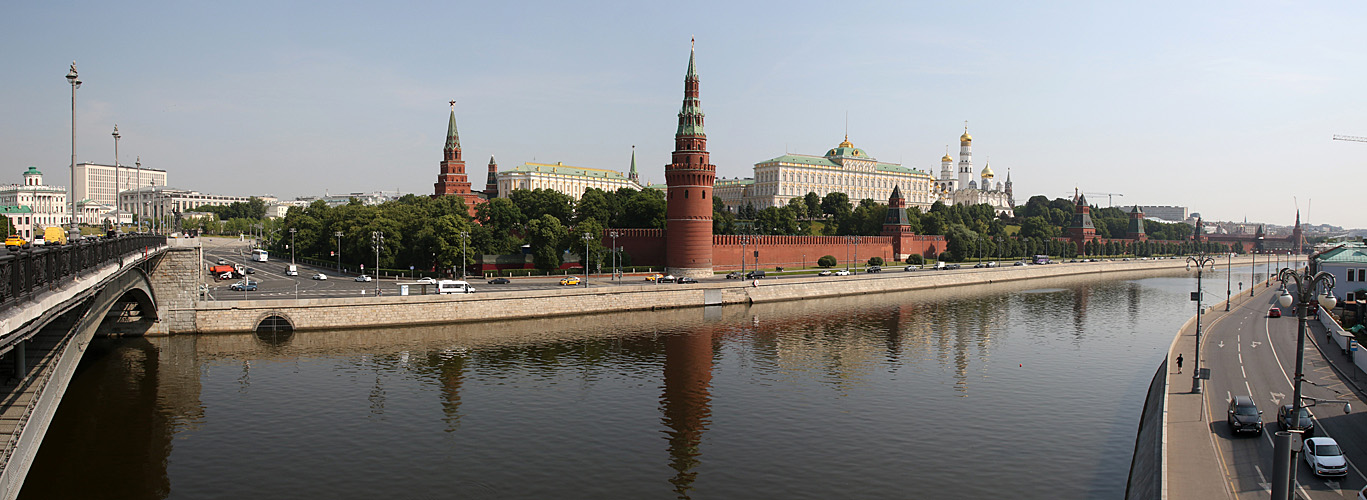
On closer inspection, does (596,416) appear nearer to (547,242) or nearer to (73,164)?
(73,164)

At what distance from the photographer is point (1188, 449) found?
19547 millimetres

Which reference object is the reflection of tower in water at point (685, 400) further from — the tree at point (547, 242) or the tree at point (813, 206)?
the tree at point (813, 206)

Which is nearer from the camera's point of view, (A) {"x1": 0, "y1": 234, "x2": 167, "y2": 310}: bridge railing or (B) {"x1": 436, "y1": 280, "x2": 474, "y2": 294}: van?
(A) {"x1": 0, "y1": 234, "x2": 167, "y2": 310}: bridge railing

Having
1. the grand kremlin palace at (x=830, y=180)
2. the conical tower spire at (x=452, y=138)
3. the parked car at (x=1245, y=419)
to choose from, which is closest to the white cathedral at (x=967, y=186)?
the grand kremlin palace at (x=830, y=180)

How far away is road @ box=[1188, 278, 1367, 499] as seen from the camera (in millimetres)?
17641

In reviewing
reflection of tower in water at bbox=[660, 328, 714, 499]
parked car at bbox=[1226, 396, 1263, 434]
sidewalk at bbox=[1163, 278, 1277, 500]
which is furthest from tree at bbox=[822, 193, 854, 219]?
parked car at bbox=[1226, 396, 1263, 434]

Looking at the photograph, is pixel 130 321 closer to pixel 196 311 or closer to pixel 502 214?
pixel 196 311

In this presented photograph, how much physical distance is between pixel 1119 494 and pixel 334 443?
19.4m

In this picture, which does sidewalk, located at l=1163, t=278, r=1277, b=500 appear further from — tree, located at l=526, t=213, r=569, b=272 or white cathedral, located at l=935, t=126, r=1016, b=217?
white cathedral, located at l=935, t=126, r=1016, b=217

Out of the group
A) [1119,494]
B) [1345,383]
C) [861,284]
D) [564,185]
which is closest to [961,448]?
[1119,494]

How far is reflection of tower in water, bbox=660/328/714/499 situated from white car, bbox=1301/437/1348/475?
509 inches

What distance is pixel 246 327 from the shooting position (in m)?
40.8

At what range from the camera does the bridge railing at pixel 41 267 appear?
40.5 feet

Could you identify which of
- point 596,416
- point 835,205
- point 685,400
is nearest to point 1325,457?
point 685,400
